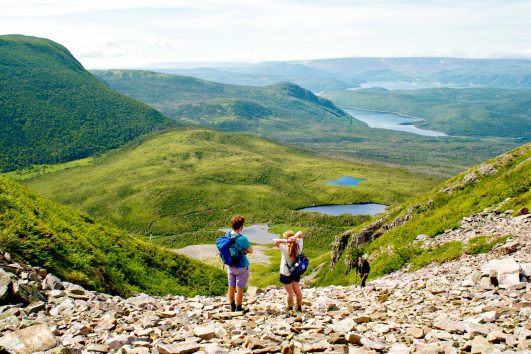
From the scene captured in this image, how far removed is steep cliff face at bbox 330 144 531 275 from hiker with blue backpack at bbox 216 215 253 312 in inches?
793

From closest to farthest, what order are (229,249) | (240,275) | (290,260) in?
1. (229,249)
2. (290,260)
3. (240,275)

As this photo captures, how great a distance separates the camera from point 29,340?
12922mm

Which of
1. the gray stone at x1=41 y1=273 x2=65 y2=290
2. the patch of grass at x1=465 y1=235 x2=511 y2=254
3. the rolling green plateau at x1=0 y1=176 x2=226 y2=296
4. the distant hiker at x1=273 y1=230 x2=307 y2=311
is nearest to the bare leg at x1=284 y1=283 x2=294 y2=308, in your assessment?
the distant hiker at x1=273 y1=230 x2=307 y2=311

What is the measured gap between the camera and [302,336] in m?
14.4

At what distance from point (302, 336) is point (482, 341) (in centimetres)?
551

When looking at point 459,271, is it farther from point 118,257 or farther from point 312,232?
point 312,232

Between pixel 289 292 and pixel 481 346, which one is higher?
pixel 481 346

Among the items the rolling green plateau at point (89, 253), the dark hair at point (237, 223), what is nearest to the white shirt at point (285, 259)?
the dark hair at point (237, 223)

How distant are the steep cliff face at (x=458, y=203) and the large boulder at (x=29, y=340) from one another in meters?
27.9

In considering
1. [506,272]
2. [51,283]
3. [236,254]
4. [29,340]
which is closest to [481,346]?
[506,272]

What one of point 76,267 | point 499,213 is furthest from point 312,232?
point 76,267

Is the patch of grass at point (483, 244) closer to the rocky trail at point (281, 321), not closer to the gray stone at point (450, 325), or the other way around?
the rocky trail at point (281, 321)

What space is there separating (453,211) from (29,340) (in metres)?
Answer: 35.7

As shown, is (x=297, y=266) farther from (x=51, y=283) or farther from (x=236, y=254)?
(x=51, y=283)
